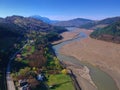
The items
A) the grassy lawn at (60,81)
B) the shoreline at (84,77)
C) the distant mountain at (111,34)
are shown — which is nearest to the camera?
the grassy lawn at (60,81)

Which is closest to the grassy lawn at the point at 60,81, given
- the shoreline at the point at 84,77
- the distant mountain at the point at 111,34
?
the shoreline at the point at 84,77

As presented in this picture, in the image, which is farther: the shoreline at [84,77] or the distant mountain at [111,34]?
the distant mountain at [111,34]

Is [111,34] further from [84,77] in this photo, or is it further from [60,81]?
[60,81]

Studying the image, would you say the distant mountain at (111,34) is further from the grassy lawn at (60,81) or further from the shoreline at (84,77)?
the grassy lawn at (60,81)

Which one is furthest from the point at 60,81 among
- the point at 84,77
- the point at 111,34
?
the point at 111,34

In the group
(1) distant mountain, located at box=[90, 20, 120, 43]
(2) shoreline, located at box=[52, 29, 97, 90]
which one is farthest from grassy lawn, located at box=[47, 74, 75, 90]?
(1) distant mountain, located at box=[90, 20, 120, 43]

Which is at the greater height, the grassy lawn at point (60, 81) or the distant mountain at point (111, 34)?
the grassy lawn at point (60, 81)

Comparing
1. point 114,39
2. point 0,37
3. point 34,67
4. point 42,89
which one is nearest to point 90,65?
point 34,67

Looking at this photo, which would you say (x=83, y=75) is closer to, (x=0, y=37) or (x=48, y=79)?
(x=48, y=79)

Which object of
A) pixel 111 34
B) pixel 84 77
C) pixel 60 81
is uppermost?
pixel 60 81
